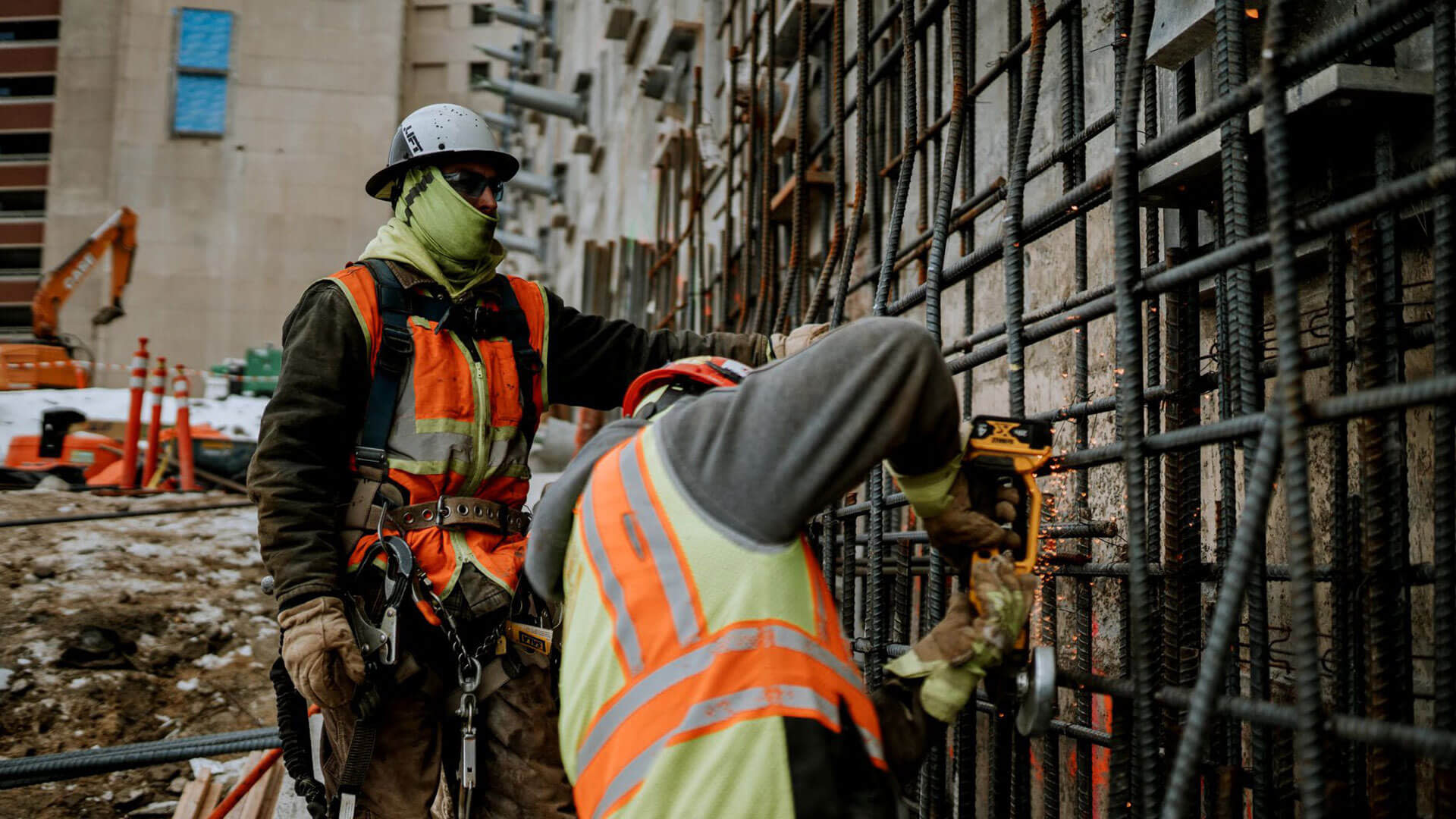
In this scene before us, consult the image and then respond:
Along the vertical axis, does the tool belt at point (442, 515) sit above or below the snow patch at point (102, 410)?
below

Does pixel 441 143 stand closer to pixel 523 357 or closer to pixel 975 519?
pixel 523 357

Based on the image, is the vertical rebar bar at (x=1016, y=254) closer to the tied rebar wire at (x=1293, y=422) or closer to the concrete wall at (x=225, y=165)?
the tied rebar wire at (x=1293, y=422)

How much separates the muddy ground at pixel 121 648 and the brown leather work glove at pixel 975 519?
440 centimetres

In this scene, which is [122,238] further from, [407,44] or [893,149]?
[407,44]

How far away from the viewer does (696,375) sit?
1979 millimetres

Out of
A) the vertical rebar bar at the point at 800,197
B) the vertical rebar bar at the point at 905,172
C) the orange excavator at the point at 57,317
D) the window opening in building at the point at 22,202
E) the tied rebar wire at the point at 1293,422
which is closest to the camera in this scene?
the tied rebar wire at the point at 1293,422

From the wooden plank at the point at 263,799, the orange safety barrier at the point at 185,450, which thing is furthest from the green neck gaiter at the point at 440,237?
the orange safety barrier at the point at 185,450

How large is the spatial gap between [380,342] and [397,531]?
501 mm

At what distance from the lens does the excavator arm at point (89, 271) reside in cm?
1555

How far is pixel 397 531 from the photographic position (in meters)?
2.97

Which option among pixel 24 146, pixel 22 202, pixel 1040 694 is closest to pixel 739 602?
pixel 1040 694

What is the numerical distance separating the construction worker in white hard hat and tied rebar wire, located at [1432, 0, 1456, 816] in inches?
70.7

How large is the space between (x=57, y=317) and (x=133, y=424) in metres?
6.08

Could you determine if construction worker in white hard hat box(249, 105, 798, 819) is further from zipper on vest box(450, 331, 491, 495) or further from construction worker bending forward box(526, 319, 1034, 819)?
construction worker bending forward box(526, 319, 1034, 819)
